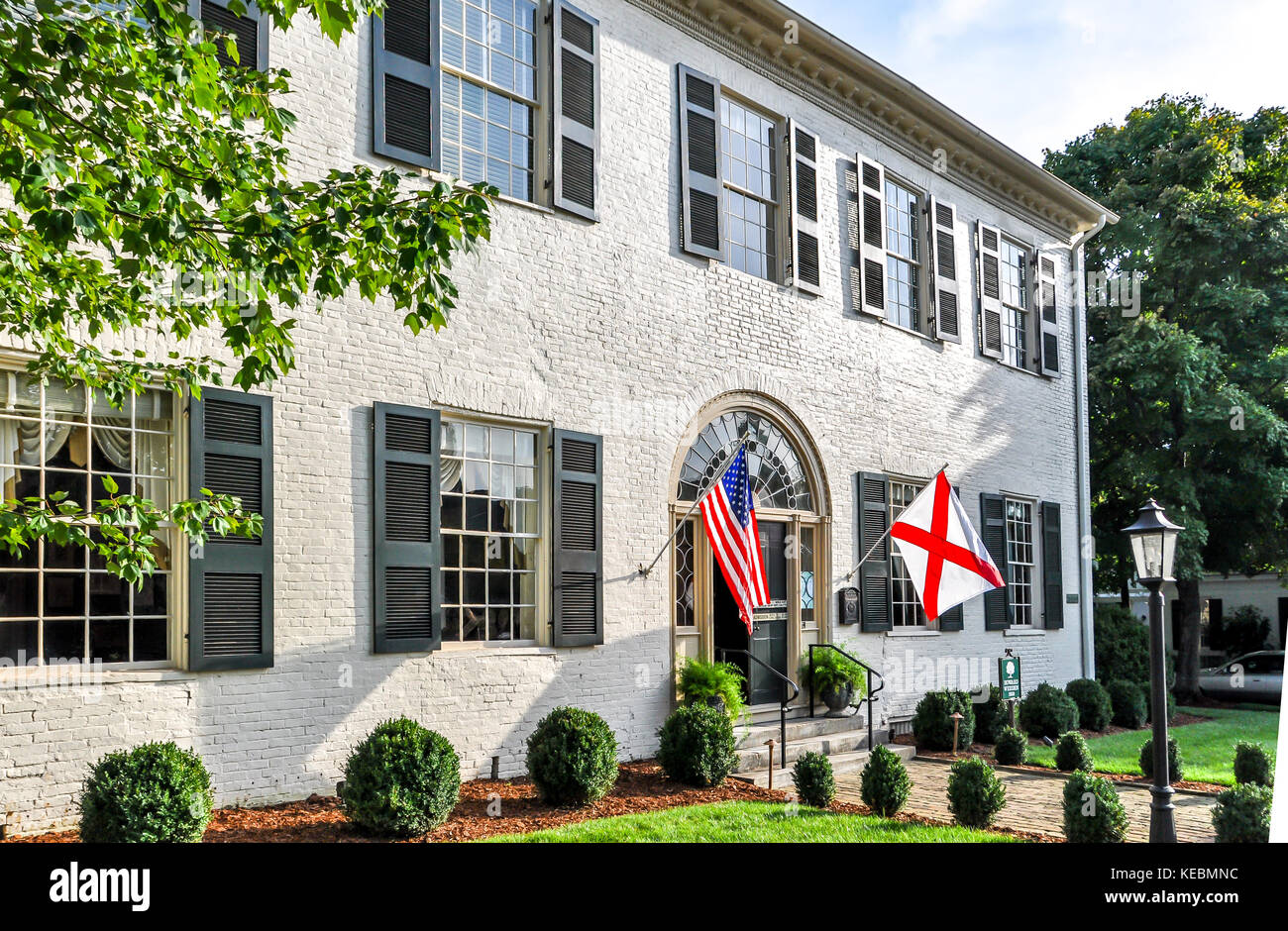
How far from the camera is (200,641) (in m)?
7.42

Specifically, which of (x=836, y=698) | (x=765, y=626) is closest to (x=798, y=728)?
(x=836, y=698)

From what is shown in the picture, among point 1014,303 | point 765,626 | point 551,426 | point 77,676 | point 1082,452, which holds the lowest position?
point 765,626

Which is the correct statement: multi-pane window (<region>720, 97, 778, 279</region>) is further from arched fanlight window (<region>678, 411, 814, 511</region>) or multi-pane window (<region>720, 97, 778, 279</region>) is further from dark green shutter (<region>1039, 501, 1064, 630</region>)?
dark green shutter (<region>1039, 501, 1064, 630</region>)

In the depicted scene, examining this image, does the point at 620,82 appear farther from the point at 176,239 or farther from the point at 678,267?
the point at 176,239

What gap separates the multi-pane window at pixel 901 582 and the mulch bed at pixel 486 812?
5615 mm

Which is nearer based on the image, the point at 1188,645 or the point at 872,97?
the point at 872,97

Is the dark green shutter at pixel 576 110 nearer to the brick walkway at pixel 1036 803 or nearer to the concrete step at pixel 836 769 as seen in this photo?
the concrete step at pixel 836 769

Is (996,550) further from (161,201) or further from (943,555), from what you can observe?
(161,201)

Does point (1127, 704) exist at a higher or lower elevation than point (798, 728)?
lower

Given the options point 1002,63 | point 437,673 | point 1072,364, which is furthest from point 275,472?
point 1072,364

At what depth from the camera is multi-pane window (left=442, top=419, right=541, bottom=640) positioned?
9227mm

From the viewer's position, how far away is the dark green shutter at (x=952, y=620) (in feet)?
49.3

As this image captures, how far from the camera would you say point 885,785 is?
8414mm

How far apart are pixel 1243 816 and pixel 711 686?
4.93m
